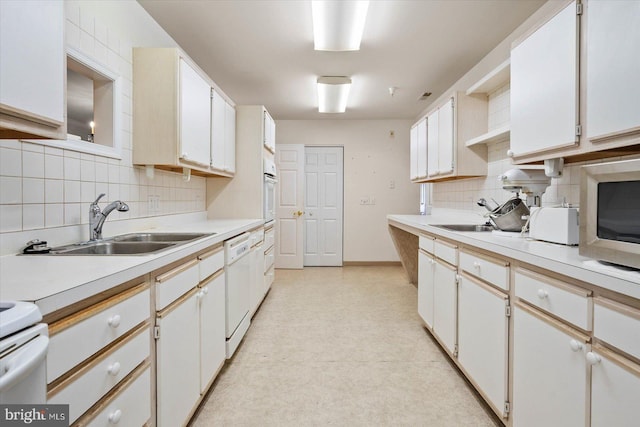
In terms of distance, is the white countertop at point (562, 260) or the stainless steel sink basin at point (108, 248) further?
the stainless steel sink basin at point (108, 248)

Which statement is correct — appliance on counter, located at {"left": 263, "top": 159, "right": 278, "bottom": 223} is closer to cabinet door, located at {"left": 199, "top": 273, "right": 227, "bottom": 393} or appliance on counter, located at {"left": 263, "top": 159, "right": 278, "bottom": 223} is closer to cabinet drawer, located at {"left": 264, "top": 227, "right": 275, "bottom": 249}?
cabinet drawer, located at {"left": 264, "top": 227, "right": 275, "bottom": 249}

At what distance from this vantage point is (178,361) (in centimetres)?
142

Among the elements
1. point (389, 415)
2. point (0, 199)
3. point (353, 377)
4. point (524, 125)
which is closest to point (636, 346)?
point (389, 415)

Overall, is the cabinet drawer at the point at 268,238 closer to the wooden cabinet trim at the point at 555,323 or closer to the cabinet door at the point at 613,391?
the wooden cabinet trim at the point at 555,323

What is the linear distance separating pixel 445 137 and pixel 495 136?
74 centimetres

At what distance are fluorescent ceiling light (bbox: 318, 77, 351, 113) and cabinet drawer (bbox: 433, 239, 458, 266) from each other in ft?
7.35

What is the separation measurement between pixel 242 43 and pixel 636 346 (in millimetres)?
3232

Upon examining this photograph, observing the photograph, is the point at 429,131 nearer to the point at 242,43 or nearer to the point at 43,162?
the point at 242,43

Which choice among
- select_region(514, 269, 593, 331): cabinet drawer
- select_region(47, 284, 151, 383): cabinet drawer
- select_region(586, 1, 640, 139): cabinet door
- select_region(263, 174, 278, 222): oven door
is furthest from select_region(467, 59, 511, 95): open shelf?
select_region(47, 284, 151, 383): cabinet drawer

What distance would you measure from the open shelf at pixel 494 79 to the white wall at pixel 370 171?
266cm

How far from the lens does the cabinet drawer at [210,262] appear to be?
1726 millimetres

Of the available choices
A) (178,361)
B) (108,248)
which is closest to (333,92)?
(108,248)

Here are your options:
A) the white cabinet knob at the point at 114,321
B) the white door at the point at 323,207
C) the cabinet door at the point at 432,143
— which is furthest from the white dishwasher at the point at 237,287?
Answer: the white door at the point at 323,207

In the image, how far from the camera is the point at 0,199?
129 cm
